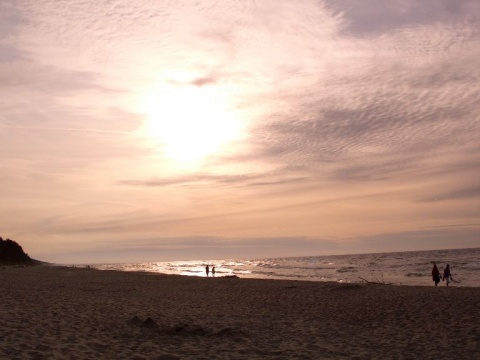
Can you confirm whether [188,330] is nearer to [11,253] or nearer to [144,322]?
[144,322]

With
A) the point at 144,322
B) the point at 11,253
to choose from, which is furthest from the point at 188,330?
the point at 11,253

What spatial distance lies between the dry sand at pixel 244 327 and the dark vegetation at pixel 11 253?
5783cm

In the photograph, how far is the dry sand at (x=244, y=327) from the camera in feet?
38.8

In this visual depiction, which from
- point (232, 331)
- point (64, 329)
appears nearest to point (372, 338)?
point (232, 331)

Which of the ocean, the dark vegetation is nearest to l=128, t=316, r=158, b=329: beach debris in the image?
the ocean

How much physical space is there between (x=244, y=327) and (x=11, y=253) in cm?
7130

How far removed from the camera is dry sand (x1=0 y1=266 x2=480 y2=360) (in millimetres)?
11828

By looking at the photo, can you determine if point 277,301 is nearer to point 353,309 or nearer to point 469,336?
point 353,309

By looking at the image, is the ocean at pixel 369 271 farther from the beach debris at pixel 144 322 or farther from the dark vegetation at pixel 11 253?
the beach debris at pixel 144 322

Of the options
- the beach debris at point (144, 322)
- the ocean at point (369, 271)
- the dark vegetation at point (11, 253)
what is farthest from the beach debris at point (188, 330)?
the dark vegetation at point (11, 253)

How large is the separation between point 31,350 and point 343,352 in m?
7.82

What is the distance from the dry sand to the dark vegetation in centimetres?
5783

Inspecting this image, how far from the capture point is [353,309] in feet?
65.0

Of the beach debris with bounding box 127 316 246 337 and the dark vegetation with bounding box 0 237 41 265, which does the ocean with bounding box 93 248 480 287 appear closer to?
the dark vegetation with bounding box 0 237 41 265
